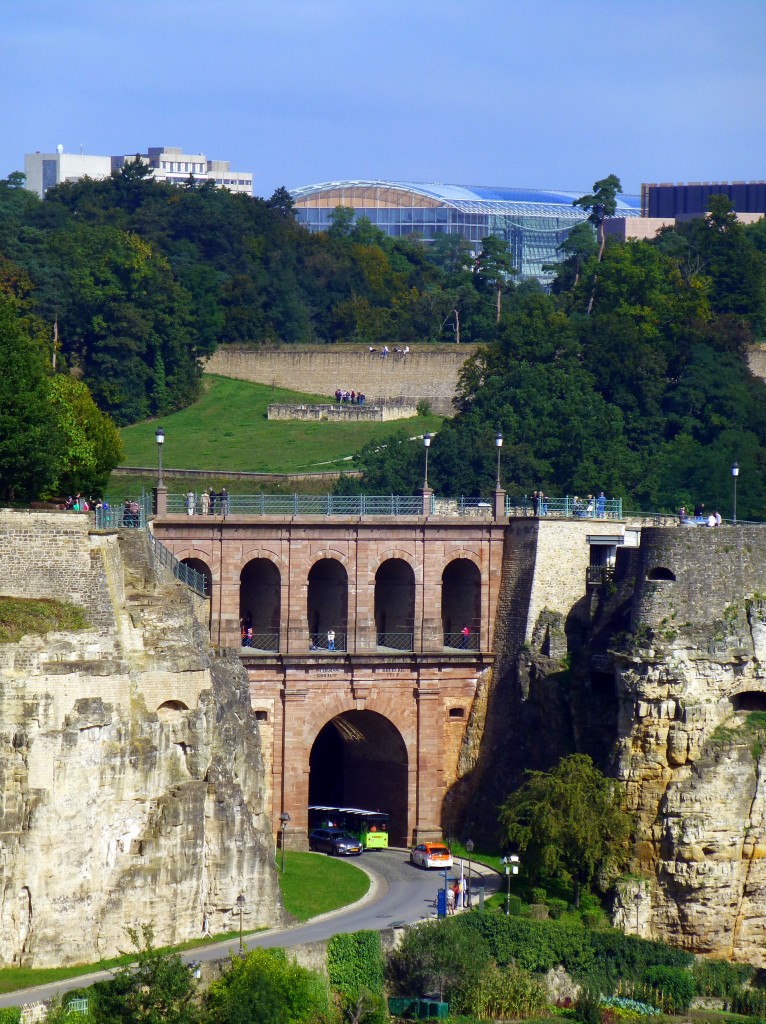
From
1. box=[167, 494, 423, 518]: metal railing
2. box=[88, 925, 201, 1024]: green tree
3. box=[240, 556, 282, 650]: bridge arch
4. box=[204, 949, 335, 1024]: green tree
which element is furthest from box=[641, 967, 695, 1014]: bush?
box=[167, 494, 423, 518]: metal railing

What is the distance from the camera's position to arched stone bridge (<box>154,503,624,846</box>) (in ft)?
282

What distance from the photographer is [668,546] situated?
274ft

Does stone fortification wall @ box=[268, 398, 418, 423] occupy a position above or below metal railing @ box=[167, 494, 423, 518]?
above

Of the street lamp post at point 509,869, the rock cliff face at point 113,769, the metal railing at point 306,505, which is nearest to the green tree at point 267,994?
the rock cliff face at point 113,769

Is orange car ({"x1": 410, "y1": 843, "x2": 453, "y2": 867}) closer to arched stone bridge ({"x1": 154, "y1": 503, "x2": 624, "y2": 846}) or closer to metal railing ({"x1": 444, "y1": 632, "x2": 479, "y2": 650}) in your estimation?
arched stone bridge ({"x1": 154, "y1": 503, "x2": 624, "y2": 846})

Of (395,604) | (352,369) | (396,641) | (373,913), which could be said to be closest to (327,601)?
(395,604)

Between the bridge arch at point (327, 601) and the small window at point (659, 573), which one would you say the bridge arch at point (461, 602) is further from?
the small window at point (659, 573)

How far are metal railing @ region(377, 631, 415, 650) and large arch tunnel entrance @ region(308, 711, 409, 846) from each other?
270 cm

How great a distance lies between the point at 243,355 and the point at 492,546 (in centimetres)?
4958

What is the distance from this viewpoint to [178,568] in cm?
8044

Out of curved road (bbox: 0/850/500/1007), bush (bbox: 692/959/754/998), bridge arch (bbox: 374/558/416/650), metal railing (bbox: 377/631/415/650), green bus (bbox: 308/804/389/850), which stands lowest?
bush (bbox: 692/959/754/998)

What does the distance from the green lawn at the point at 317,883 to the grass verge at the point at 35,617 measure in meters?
12.2

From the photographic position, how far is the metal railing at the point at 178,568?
7700cm

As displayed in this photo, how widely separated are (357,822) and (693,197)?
109 m
